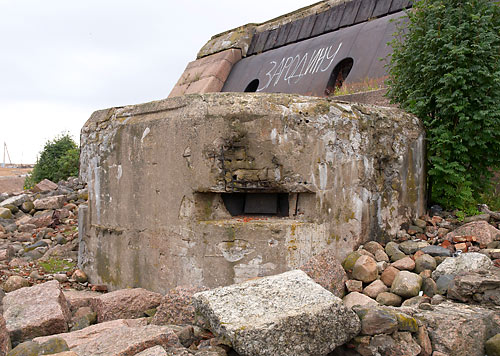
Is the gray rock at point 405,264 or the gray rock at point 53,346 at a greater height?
the gray rock at point 405,264

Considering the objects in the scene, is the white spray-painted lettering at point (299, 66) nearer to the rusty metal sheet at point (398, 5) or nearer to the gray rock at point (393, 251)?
the rusty metal sheet at point (398, 5)

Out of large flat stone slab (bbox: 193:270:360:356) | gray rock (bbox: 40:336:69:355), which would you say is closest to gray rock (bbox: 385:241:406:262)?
large flat stone slab (bbox: 193:270:360:356)

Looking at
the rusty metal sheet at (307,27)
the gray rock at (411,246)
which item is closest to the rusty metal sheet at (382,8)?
the rusty metal sheet at (307,27)

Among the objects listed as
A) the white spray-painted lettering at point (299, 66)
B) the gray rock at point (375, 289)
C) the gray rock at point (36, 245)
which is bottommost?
the gray rock at point (36, 245)

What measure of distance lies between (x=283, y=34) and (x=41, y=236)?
7.36m

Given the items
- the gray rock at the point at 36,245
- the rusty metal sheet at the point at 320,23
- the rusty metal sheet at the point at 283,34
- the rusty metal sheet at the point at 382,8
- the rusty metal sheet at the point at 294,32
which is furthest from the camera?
the rusty metal sheet at the point at 283,34

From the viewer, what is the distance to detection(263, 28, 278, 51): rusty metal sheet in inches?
439

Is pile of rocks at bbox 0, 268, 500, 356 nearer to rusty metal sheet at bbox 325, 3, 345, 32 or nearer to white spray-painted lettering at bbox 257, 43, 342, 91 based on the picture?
white spray-painted lettering at bbox 257, 43, 342, 91

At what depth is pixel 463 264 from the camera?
3609 mm

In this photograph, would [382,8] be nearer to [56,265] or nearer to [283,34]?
[283,34]

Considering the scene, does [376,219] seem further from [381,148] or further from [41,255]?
[41,255]

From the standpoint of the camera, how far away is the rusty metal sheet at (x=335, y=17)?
386 inches

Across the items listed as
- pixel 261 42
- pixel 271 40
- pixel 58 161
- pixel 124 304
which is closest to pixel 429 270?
pixel 124 304

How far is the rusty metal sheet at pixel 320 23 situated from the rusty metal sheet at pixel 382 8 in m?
1.37
